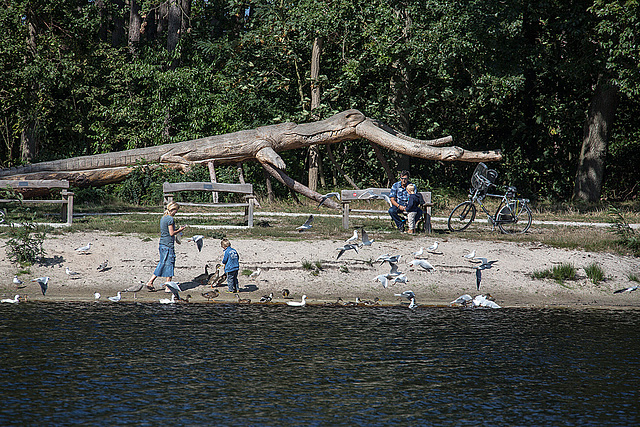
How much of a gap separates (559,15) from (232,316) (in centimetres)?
1529

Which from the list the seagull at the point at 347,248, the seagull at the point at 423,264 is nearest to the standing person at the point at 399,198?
the seagull at the point at 347,248

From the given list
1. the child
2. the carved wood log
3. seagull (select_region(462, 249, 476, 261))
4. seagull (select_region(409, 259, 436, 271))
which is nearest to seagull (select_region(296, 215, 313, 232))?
the child

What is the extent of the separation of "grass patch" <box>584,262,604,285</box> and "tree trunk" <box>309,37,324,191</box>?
1063cm

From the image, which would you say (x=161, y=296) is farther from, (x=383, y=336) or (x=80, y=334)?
(x=383, y=336)

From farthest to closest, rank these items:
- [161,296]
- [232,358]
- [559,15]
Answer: [559,15]
[161,296]
[232,358]

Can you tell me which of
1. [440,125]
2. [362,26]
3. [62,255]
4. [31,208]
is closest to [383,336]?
[62,255]

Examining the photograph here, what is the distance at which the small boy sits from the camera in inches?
465

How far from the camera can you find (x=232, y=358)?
8305mm

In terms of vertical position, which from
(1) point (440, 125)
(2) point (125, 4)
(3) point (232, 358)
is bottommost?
(3) point (232, 358)

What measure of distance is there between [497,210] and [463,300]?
4.72 m

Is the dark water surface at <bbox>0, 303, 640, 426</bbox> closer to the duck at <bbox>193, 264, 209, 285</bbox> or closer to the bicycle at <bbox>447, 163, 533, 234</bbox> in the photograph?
the duck at <bbox>193, 264, 209, 285</bbox>

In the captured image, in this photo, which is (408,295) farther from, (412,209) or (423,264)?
(412,209)

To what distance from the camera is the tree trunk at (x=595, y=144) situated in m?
21.8

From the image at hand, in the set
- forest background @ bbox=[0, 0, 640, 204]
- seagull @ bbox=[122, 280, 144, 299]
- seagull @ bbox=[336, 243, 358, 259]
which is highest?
forest background @ bbox=[0, 0, 640, 204]
